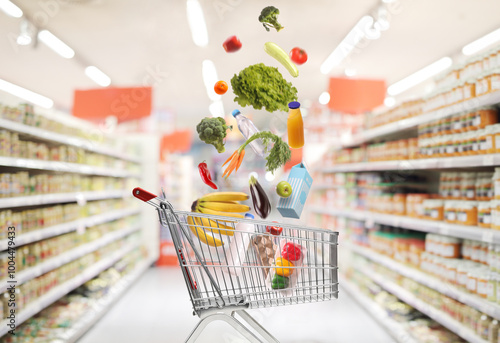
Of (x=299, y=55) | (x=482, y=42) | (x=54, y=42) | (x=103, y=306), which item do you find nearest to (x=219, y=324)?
(x=103, y=306)

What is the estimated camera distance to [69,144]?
13.3 feet

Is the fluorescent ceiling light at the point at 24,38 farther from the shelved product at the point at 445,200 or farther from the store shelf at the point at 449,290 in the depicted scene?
the store shelf at the point at 449,290

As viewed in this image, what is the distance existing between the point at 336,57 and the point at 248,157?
5.01m

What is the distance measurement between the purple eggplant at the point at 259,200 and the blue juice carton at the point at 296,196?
0.08 metres

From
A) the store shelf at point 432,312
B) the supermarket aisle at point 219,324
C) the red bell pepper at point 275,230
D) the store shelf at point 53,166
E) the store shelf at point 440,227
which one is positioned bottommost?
the supermarket aisle at point 219,324

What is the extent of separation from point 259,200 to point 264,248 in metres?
0.23

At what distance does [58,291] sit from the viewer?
11.5 ft

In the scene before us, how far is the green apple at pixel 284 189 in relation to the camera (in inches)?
70.4

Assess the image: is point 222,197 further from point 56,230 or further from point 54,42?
point 54,42

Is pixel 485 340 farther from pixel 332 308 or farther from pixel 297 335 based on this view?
pixel 332 308

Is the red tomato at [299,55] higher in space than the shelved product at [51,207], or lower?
higher

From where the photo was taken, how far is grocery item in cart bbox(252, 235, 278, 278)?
1.76m

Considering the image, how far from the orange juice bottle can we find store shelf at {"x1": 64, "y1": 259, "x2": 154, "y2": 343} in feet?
7.80

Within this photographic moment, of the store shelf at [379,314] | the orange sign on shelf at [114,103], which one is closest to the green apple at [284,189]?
the store shelf at [379,314]
